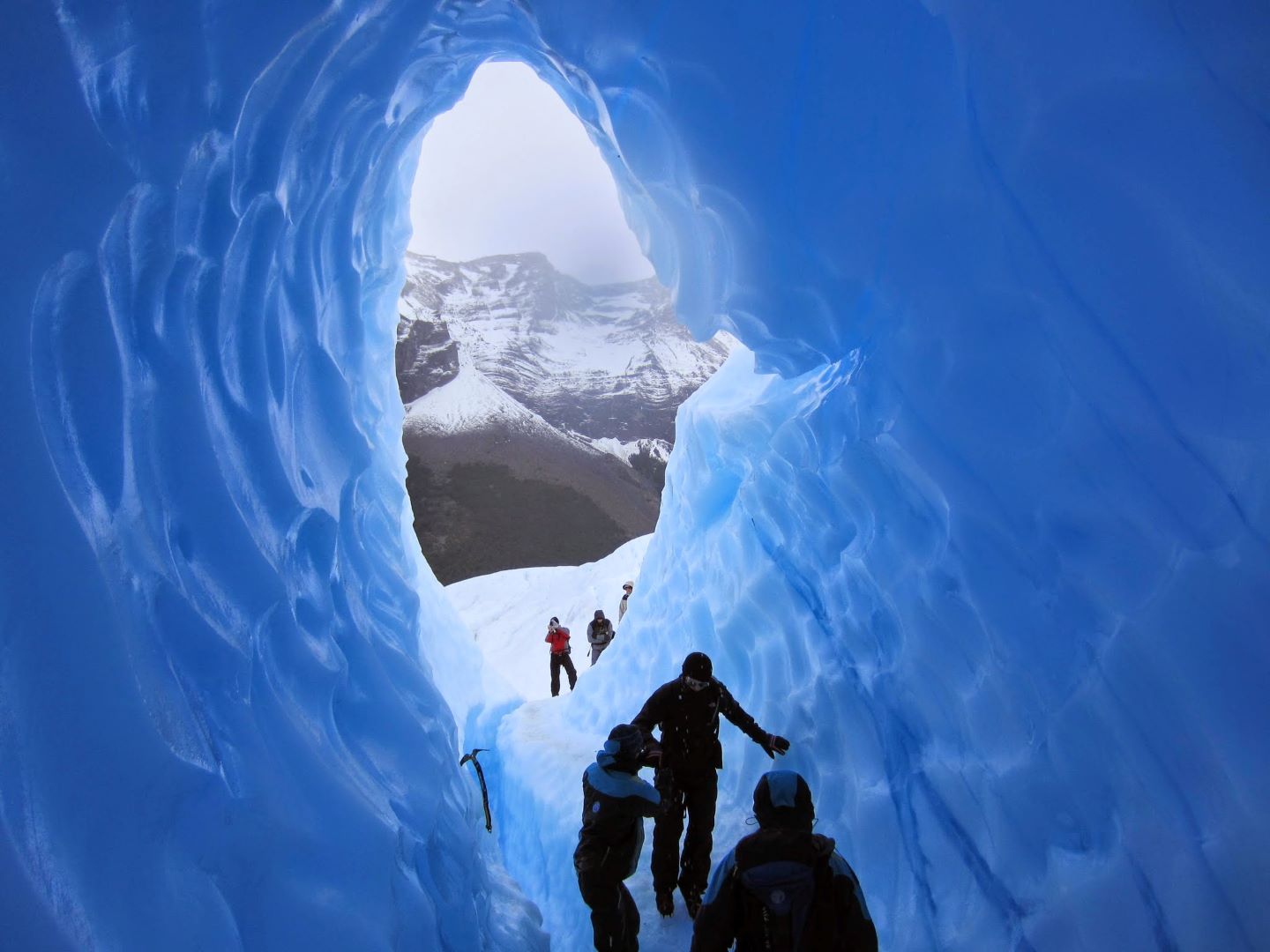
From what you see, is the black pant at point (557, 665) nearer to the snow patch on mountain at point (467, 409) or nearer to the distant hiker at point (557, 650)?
the distant hiker at point (557, 650)

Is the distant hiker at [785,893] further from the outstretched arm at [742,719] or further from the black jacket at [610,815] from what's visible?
the outstretched arm at [742,719]

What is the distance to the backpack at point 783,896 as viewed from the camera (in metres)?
1.50

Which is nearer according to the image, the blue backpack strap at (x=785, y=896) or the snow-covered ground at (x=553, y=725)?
the blue backpack strap at (x=785, y=896)

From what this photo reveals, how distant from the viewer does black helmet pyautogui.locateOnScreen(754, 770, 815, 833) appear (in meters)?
1.57

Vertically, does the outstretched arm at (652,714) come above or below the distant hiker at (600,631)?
above

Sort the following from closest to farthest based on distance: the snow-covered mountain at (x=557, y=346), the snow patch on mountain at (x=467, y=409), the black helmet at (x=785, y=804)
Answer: the black helmet at (x=785, y=804) < the snow patch on mountain at (x=467, y=409) < the snow-covered mountain at (x=557, y=346)

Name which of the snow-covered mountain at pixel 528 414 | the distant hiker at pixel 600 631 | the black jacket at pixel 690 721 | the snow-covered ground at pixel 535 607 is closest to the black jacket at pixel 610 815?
the black jacket at pixel 690 721

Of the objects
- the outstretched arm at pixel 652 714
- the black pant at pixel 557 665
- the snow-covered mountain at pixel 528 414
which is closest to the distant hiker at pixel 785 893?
the outstretched arm at pixel 652 714

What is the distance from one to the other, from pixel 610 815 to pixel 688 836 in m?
0.85

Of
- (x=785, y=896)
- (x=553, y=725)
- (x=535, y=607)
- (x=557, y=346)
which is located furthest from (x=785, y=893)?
(x=557, y=346)

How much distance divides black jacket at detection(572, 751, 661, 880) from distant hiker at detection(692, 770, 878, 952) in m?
0.80

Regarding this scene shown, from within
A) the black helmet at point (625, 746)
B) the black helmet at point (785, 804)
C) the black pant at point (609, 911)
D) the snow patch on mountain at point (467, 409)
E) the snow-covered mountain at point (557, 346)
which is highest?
the snow-covered mountain at point (557, 346)

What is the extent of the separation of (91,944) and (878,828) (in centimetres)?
265

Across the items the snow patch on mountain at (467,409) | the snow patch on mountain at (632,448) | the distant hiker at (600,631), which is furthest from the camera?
the snow patch on mountain at (632,448)
